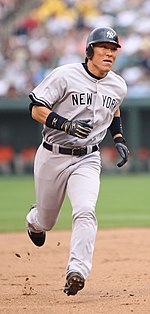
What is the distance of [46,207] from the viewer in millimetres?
5465

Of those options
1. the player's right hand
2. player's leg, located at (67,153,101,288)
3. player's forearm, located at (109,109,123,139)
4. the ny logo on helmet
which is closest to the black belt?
player's leg, located at (67,153,101,288)

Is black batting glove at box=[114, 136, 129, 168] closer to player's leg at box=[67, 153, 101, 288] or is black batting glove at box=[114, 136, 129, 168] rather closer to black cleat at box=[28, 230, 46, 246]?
player's leg at box=[67, 153, 101, 288]

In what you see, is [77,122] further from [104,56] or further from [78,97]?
[104,56]

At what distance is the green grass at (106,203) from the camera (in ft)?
33.6

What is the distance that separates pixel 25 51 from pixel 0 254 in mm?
11648

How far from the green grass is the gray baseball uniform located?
4397 mm

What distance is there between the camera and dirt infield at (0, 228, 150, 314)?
4.70 metres

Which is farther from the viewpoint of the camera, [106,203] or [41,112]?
[106,203]

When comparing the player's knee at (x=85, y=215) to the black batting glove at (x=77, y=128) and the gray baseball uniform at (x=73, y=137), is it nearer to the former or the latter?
the gray baseball uniform at (x=73, y=137)

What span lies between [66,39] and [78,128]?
14070 mm

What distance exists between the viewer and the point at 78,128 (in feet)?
15.9

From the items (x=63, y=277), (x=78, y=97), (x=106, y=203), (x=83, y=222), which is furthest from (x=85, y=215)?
(x=106, y=203)

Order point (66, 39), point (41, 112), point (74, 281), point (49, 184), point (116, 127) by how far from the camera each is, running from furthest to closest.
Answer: point (66, 39) → point (116, 127) → point (49, 184) → point (41, 112) → point (74, 281)

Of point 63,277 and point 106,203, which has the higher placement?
point 106,203
